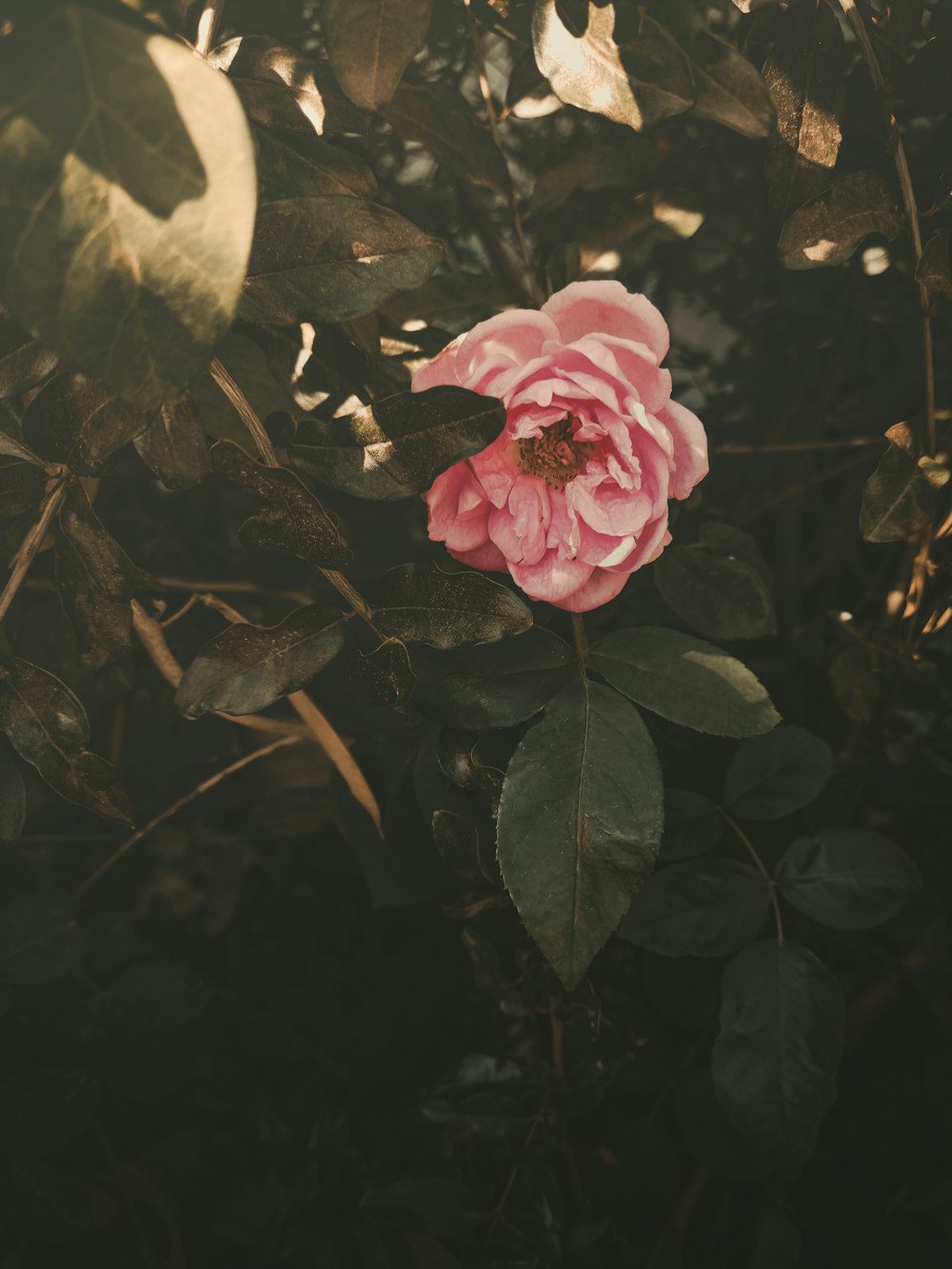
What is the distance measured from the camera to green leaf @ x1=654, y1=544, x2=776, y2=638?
22.1 inches

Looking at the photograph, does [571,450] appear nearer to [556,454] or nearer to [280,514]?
[556,454]

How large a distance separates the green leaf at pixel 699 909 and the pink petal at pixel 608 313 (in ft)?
1.07

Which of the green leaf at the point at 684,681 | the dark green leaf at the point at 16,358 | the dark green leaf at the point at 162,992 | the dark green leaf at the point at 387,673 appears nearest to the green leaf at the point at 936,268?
the green leaf at the point at 684,681

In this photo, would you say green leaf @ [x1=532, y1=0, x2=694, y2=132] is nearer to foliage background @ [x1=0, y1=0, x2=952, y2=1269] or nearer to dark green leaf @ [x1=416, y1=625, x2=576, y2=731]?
foliage background @ [x1=0, y1=0, x2=952, y2=1269]

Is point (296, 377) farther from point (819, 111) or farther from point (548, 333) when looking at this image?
point (819, 111)

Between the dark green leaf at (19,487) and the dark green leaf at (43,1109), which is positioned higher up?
the dark green leaf at (19,487)

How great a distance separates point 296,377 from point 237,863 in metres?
0.38

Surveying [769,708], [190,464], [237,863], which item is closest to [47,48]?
[190,464]

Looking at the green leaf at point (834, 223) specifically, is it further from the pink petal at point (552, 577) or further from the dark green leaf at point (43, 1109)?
the dark green leaf at point (43, 1109)

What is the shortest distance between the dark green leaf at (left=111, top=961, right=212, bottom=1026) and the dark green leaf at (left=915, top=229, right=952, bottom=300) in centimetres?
61

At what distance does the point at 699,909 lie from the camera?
1.98 feet

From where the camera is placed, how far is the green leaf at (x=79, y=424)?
1.36ft

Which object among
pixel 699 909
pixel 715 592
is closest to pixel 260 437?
pixel 715 592

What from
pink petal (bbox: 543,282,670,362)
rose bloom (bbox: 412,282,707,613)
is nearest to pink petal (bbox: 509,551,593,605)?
rose bloom (bbox: 412,282,707,613)
